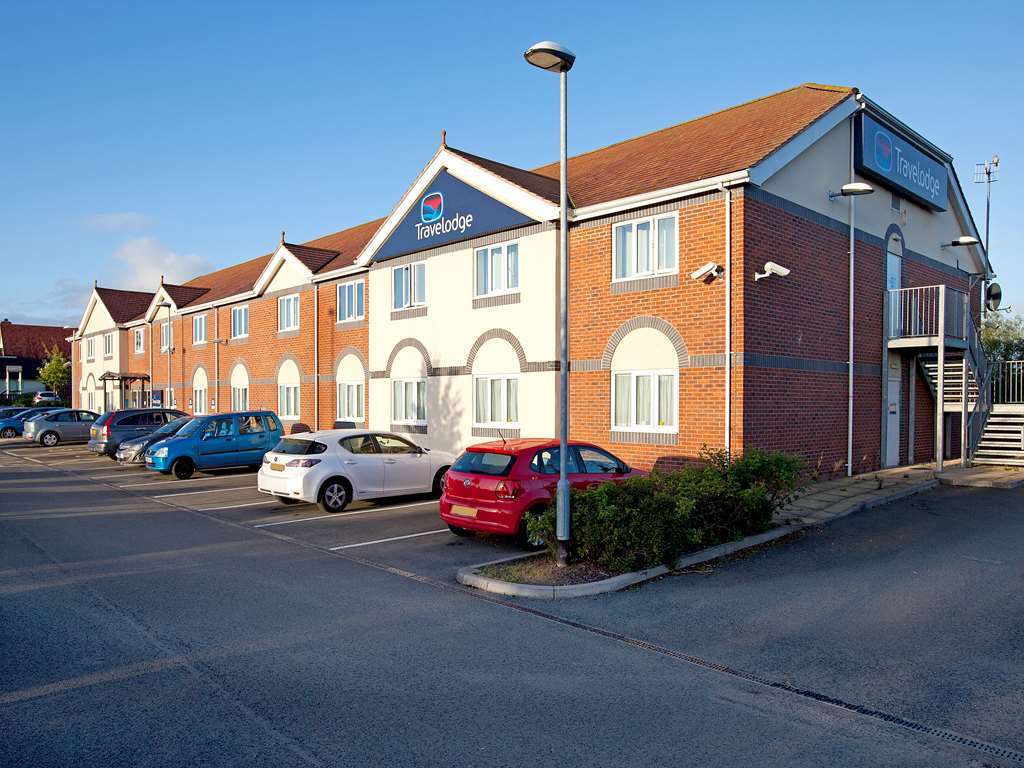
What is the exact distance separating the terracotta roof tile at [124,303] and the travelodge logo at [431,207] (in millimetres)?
28727

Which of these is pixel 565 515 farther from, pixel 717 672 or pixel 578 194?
pixel 578 194

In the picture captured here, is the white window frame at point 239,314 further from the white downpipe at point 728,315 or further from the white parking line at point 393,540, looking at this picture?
the white downpipe at point 728,315

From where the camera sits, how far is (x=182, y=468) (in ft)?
64.4

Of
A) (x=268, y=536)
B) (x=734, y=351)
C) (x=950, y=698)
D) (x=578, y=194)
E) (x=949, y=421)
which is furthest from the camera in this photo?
(x=949, y=421)

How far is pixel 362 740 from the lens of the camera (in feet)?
15.1

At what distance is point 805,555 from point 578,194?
1055 cm

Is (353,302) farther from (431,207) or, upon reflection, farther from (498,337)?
(498,337)

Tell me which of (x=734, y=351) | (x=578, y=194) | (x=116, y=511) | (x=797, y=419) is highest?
(x=578, y=194)

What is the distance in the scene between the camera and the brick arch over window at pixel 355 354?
23.6 m

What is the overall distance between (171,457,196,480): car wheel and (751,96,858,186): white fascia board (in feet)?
49.0

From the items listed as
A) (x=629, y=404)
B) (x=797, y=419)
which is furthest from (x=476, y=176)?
(x=797, y=419)

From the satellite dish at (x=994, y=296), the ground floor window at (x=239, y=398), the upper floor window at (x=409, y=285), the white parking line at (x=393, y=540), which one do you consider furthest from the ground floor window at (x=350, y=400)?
the satellite dish at (x=994, y=296)

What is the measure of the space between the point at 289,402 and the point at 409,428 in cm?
782

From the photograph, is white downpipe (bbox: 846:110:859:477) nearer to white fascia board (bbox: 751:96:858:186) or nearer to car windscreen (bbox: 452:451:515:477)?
white fascia board (bbox: 751:96:858:186)
